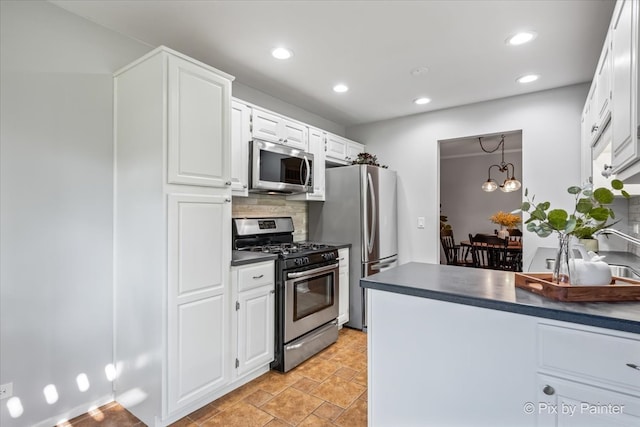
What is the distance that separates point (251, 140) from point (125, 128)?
97cm

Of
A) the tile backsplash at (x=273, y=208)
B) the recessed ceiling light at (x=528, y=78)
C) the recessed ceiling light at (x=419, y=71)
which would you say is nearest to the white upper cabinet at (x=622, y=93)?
the recessed ceiling light at (x=528, y=78)

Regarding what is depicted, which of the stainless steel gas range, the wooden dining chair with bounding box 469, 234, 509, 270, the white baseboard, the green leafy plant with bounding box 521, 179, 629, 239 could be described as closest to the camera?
the green leafy plant with bounding box 521, 179, 629, 239

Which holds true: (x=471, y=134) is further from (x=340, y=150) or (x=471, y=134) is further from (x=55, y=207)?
(x=55, y=207)

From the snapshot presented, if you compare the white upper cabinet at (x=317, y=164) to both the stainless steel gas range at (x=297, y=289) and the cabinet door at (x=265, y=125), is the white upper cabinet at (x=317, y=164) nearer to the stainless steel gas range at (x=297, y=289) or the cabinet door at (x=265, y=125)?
the stainless steel gas range at (x=297, y=289)

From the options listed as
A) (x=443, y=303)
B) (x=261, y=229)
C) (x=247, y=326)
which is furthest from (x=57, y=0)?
(x=443, y=303)

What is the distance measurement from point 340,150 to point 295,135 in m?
0.80

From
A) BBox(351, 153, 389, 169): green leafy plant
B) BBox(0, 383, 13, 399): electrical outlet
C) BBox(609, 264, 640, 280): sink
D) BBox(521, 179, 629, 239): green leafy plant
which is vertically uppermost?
BBox(351, 153, 389, 169): green leafy plant

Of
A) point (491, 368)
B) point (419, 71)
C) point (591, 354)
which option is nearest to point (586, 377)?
point (591, 354)

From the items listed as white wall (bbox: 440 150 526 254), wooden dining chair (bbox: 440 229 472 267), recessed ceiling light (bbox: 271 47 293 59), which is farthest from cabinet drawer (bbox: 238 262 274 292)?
white wall (bbox: 440 150 526 254)

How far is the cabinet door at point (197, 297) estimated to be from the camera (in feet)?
6.44

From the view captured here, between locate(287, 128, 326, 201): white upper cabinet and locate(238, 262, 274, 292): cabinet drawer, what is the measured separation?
1115mm

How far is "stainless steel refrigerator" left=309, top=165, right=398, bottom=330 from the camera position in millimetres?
3568

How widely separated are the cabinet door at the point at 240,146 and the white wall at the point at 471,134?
6.86ft

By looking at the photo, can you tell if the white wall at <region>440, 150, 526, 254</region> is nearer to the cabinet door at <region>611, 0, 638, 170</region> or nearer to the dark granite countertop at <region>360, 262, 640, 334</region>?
the cabinet door at <region>611, 0, 638, 170</region>
